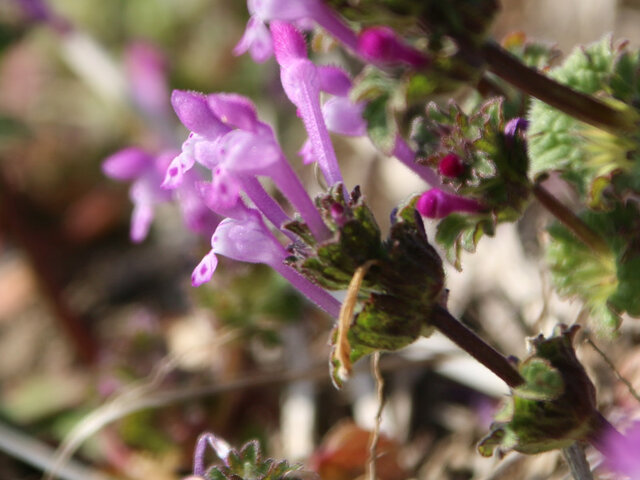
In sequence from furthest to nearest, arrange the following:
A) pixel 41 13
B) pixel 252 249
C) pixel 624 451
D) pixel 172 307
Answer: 1. pixel 41 13
2. pixel 172 307
3. pixel 252 249
4. pixel 624 451

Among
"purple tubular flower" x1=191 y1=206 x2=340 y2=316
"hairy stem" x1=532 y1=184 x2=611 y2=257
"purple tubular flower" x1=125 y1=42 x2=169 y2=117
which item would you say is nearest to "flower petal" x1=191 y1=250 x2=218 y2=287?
"purple tubular flower" x1=191 y1=206 x2=340 y2=316

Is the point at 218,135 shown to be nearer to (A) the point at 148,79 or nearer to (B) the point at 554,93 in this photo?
(B) the point at 554,93

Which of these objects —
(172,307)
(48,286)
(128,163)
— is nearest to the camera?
(128,163)

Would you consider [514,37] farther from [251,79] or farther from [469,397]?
[251,79]

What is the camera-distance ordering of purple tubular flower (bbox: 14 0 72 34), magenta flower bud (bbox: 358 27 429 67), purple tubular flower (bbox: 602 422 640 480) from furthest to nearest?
1. purple tubular flower (bbox: 14 0 72 34)
2. magenta flower bud (bbox: 358 27 429 67)
3. purple tubular flower (bbox: 602 422 640 480)

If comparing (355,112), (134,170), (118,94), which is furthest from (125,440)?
(118,94)

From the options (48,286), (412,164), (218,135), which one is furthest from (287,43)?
(48,286)

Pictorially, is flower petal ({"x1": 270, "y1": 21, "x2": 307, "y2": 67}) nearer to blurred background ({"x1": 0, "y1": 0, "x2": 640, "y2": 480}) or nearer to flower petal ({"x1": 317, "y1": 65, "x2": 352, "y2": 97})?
flower petal ({"x1": 317, "y1": 65, "x2": 352, "y2": 97})

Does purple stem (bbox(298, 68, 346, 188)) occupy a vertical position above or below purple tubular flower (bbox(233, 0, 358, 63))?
below
